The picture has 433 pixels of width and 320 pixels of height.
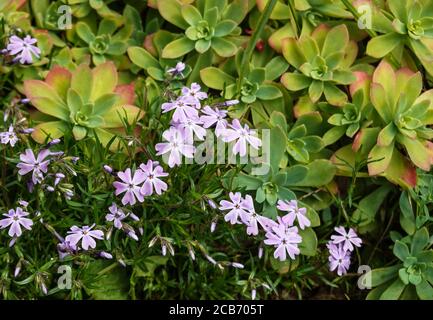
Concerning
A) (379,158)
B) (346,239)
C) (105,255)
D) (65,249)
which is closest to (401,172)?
(379,158)

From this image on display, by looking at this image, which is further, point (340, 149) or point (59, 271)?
point (340, 149)

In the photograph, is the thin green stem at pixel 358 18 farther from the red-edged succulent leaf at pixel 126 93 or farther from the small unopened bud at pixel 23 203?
the small unopened bud at pixel 23 203

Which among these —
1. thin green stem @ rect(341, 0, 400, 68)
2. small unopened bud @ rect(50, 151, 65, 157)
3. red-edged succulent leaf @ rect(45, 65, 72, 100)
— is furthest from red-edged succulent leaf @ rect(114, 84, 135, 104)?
thin green stem @ rect(341, 0, 400, 68)

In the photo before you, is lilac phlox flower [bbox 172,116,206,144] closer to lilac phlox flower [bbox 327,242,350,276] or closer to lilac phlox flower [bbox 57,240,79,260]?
lilac phlox flower [bbox 57,240,79,260]

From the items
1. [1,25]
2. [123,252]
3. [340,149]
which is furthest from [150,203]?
[1,25]

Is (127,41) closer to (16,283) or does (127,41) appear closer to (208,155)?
(208,155)

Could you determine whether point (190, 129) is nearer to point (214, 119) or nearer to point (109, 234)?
point (214, 119)

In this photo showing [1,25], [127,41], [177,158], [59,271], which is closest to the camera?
[177,158]
